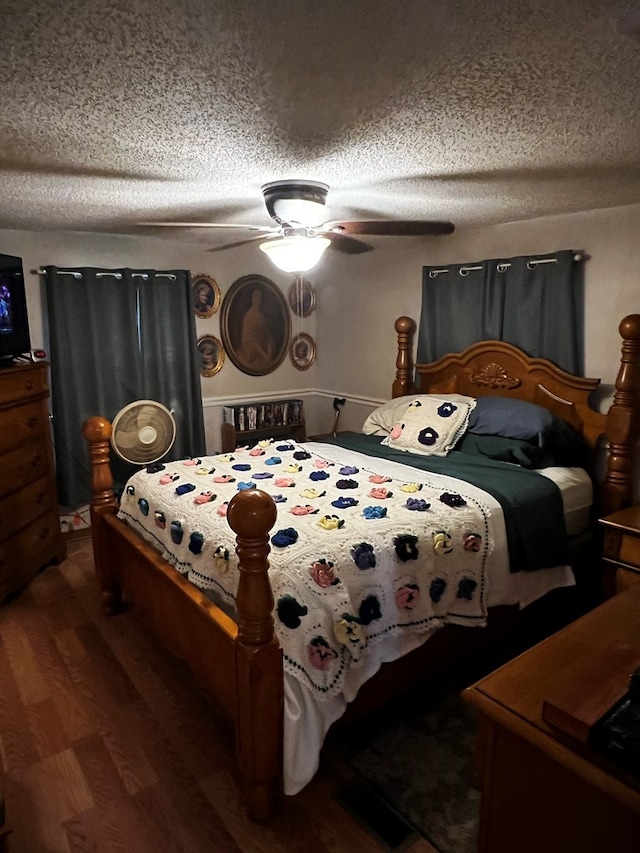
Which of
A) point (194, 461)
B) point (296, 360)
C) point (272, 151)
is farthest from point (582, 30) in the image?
point (296, 360)

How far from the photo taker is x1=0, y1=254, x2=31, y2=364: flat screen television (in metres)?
3.00

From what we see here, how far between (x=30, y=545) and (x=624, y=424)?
11.0 ft

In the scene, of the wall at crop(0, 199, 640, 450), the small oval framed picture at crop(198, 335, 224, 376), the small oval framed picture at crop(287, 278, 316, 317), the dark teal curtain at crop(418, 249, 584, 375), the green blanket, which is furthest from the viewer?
the small oval framed picture at crop(287, 278, 316, 317)

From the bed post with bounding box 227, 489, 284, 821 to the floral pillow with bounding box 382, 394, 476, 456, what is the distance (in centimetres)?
174

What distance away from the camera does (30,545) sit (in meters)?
3.14

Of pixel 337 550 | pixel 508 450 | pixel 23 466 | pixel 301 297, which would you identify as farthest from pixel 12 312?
pixel 508 450

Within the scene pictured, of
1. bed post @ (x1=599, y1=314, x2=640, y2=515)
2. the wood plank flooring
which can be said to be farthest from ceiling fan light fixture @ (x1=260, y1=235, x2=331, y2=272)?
the wood plank flooring

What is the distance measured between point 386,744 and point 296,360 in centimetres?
335

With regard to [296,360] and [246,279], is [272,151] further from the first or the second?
[296,360]

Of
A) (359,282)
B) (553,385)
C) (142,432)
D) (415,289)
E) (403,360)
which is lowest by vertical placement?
(142,432)

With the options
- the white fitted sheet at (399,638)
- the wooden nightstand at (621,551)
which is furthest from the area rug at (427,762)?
the wooden nightstand at (621,551)

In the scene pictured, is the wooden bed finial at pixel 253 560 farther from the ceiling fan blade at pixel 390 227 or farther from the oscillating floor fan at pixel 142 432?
the oscillating floor fan at pixel 142 432

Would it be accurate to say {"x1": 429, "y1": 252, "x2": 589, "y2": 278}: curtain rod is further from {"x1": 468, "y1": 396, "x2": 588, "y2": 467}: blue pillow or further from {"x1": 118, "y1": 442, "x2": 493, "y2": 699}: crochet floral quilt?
{"x1": 118, "y1": 442, "x2": 493, "y2": 699}: crochet floral quilt

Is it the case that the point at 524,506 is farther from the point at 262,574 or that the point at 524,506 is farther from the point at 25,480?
the point at 25,480
